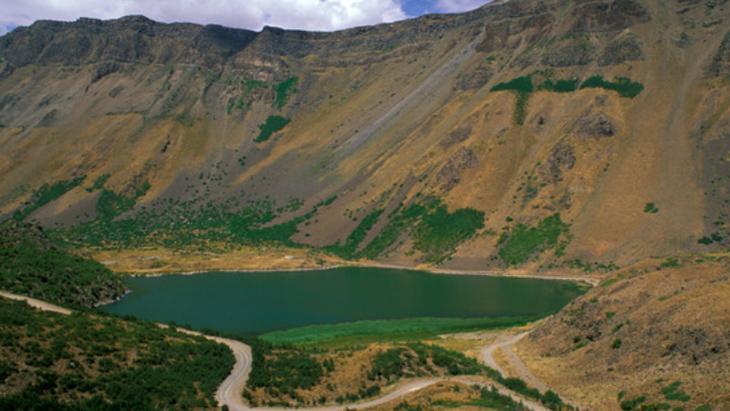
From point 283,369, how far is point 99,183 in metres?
157

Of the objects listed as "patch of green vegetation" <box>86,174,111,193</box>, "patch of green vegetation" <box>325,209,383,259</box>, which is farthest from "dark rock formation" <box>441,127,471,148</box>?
"patch of green vegetation" <box>86,174,111,193</box>

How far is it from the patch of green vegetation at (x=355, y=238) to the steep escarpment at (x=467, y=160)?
1.66 feet

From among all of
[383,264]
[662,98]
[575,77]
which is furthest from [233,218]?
[662,98]

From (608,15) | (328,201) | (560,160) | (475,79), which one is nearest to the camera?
(560,160)

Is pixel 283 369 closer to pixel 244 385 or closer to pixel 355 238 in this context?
pixel 244 385

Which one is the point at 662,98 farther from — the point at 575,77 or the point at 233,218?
the point at 233,218

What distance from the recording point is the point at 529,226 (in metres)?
115

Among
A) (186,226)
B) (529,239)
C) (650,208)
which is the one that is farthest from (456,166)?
(186,226)

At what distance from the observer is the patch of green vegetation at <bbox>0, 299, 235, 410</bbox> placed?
2900 centimetres

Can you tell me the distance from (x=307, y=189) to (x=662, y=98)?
283ft

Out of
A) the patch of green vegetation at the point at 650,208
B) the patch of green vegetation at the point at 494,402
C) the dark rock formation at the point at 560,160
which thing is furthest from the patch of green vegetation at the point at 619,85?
the patch of green vegetation at the point at 494,402

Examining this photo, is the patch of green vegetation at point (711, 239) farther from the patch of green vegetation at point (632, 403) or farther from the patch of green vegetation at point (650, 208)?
the patch of green vegetation at point (632, 403)

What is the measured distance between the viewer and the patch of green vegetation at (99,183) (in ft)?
582

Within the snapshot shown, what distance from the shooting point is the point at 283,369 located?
4069 cm
